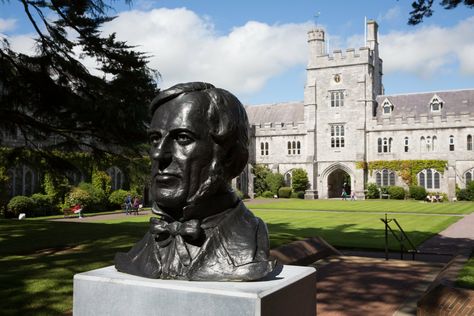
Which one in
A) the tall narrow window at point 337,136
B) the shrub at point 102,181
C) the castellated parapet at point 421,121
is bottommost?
the shrub at point 102,181

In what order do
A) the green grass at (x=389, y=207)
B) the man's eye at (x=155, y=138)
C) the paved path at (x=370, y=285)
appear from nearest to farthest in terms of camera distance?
the man's eye at (x=155, y=138), the paved path at (x=370, y=285), the green grass at (x=389, y=207)

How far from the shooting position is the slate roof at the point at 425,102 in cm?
3851

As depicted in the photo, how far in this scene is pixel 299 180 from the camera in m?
41.9

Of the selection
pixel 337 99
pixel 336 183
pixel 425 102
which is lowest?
pixel 336 183

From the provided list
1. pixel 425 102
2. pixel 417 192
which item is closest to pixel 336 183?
pixel 417 192

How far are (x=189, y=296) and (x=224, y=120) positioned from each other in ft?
4.88

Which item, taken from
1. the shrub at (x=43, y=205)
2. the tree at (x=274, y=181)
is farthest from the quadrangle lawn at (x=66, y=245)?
the tree at (x=274, y=181)

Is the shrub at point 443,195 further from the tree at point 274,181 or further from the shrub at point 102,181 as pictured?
the shrub at point 102,181

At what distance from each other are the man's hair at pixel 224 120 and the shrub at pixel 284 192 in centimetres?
3861

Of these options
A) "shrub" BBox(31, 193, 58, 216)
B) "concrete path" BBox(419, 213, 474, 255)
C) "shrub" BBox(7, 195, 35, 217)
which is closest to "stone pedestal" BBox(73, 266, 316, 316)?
"concrete path" BBox(419, 213, 474, 255)

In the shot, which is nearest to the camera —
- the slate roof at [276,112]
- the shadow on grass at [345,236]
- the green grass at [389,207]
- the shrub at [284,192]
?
the shadow on grass at [345,236]

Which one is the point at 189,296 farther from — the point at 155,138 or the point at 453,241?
the point at 453,241

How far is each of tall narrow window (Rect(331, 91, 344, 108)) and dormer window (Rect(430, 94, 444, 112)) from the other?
7.63 metres

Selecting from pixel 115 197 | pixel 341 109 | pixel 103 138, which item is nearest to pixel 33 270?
pixel 103 138
